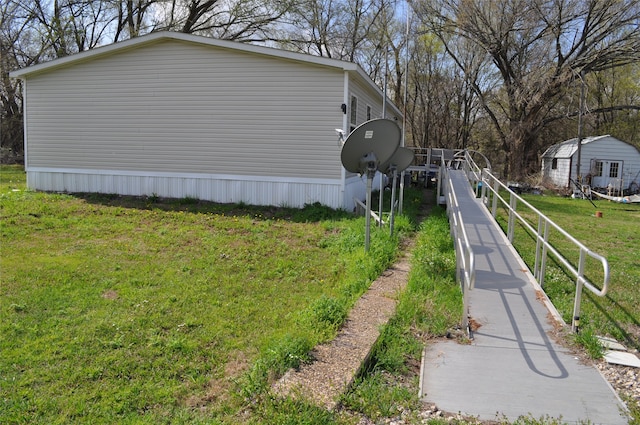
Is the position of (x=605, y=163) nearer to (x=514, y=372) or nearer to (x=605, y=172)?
(x=605, y=172)

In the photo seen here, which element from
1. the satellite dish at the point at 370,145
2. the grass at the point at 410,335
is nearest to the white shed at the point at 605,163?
the grass at the point at 410,335

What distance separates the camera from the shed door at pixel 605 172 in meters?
23.2

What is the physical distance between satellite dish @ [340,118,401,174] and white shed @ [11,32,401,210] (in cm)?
380

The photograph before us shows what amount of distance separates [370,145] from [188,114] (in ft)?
21.2

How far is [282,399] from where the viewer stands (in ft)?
10.3

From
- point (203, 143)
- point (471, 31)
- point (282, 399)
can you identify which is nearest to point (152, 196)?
point (203, 143)

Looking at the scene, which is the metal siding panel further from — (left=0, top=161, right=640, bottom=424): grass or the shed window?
the shed window

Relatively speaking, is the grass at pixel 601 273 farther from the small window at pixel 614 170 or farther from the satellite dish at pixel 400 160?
the small window at pixel 614 170

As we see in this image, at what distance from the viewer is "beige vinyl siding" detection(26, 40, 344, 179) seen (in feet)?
36.1

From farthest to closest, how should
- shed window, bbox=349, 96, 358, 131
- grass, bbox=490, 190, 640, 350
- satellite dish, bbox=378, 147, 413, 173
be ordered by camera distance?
shed window, bbox=349, 96, 358, 131, satellite dish, bbox=378, 147, 413, 173, grass, bbox=490, 190, 640, 350

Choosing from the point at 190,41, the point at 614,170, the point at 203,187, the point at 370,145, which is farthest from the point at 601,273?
the point at 614,170

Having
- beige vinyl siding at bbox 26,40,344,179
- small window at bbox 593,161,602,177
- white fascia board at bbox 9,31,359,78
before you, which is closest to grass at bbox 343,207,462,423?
beige vinyl siding at bbox 26,40,344,179

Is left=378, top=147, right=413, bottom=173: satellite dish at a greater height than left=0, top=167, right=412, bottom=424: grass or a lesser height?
greater

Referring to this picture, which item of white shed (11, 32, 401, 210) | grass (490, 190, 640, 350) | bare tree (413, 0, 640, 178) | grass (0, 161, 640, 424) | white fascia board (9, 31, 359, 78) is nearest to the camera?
grass (0, 161, 640, 424)
